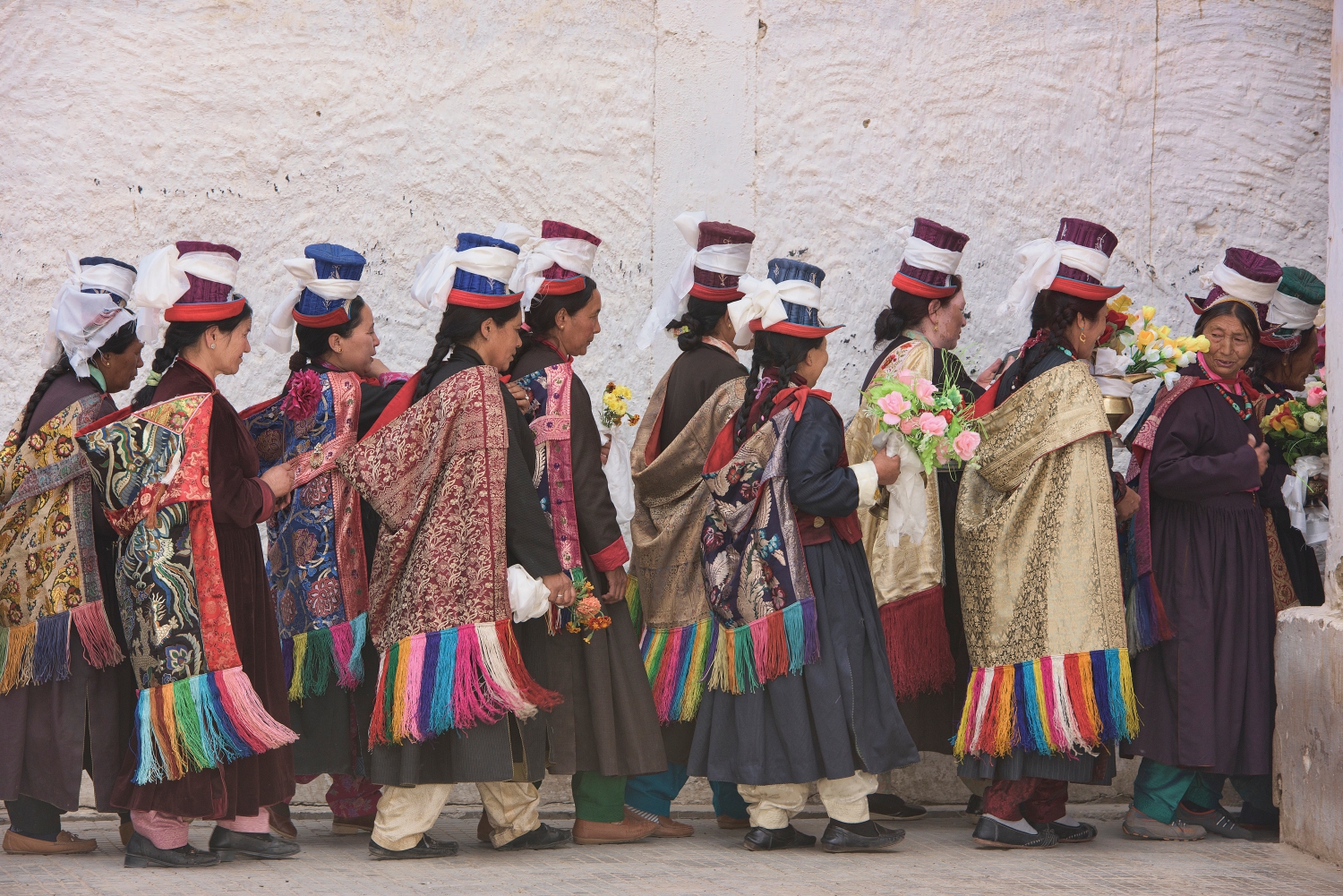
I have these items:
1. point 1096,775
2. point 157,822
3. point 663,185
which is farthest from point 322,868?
point 663,185

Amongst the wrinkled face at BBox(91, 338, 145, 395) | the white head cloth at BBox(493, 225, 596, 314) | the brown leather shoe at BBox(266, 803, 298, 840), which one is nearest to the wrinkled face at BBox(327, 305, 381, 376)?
the white head cloth at BBox(493, 225, 596, 314)

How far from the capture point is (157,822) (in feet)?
14.5

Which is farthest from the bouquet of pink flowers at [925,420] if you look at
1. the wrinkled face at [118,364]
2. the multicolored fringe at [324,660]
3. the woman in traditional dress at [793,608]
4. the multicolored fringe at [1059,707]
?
the wrinkled face at [118,364]

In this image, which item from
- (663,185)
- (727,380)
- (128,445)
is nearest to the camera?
(128,445)

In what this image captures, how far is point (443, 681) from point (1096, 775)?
2287 millimetres

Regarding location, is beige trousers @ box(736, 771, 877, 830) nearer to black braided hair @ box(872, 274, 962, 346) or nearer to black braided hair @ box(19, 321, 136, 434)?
black braided hair @ box(872, 274, 962, 346)

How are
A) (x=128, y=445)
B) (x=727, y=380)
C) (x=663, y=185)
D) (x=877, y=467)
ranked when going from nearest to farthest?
(x=128, y=445) < (x=877, y=467) < (x=727, y=380) < (x=663, y=185)

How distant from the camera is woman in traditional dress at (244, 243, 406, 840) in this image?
16.0 ft

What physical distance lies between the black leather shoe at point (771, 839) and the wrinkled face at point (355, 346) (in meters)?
2.23

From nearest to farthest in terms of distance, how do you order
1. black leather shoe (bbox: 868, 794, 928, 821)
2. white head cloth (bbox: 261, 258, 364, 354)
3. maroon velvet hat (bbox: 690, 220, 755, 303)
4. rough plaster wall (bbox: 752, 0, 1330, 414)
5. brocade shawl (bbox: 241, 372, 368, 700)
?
brocade shawl (bbox: 241, 372, 368, 700) < white head cloth (bbox: 261, 258, 364, 354) < maroon velvet hat (bbox: 690, 220, 755, 303) < black leather shoe (bbox: 868, 794, 928, 821) < rough plaster wall (bbox: 752, 0, 1330, 414)

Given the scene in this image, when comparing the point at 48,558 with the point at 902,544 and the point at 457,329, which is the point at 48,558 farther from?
the point at 902,544

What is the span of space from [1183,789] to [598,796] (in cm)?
217

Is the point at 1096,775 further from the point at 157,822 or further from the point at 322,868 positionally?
the point at 157,822

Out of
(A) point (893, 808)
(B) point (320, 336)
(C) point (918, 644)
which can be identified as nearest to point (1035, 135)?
(C) point (918, 644)
